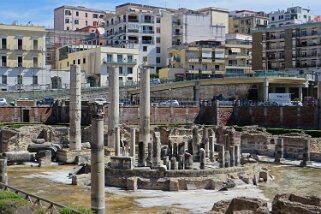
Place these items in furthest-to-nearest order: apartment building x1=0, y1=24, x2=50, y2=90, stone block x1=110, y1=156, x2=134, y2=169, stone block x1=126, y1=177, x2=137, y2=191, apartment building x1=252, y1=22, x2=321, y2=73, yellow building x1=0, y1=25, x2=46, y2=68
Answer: apartment building x1=252, y1=22, x2=321, y2=73 → yellow building x1=0, y1=25, x2=46, y2=68 → apartment building x1=0, y1=24, x2=50, y2=90 → stone block x1=110, y1=156, x2=134, y2=169 → stone block x1=126, y1=177, x2=137, y2=191

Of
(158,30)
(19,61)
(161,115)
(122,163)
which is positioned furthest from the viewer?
(158,30)

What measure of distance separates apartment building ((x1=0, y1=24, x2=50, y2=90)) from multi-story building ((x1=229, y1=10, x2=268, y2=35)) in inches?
2145

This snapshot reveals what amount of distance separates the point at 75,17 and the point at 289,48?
52981mm

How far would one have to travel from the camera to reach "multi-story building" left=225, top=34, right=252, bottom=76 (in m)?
91.9

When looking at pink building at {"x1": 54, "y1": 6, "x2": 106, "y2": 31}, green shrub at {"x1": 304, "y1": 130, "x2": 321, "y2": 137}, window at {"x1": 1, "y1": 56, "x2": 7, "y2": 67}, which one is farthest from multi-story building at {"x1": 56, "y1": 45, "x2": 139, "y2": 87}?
pink building at {"x1": 54, "y1": 6, "x2": 106, "y2": 31}

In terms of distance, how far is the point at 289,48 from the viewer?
286 feet

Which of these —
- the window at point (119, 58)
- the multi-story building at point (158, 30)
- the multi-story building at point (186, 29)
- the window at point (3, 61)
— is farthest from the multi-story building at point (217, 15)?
the window at point (3, 61)

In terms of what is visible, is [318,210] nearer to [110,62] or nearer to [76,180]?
[76,180]

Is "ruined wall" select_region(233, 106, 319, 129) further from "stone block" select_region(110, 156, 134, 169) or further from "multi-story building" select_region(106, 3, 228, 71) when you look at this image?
"stone block" select_region(110, 156, 134, 169)

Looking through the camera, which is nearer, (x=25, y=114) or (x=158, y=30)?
(x=25, y=114)

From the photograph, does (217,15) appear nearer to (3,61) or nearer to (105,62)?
(105,62)

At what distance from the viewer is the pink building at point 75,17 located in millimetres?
118188

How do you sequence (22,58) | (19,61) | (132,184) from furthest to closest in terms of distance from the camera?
(22,58) < (19,61) < (132,184)

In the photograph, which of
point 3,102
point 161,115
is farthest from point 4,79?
point 161,115
